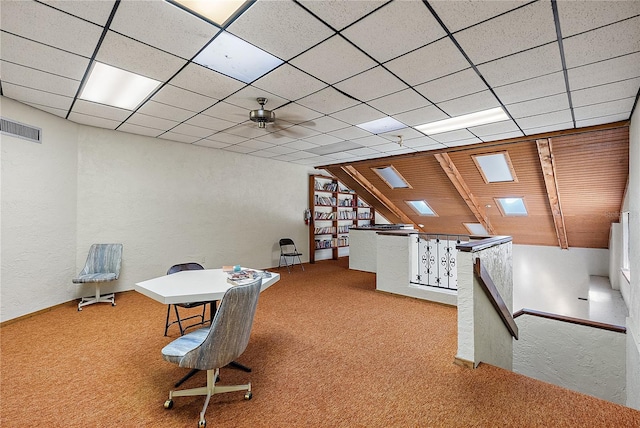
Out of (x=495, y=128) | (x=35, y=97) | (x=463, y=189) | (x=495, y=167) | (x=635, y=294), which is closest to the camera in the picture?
(x=635, y=294)

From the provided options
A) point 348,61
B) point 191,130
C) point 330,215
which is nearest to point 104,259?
point 191,130

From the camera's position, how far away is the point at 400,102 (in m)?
3.46

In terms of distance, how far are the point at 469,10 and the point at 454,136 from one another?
10.3 feet

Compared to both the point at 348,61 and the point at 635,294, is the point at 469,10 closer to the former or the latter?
the point at 348,61

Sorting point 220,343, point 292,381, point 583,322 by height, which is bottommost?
point 583,322

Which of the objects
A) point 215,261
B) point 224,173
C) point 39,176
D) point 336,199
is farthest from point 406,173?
point 39,176

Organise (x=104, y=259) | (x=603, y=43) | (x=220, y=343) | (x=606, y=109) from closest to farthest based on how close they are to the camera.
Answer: (x=220, y=343), (x=603, y=43), (x=606, y=109), (x=104, y=259)

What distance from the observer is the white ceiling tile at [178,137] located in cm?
490

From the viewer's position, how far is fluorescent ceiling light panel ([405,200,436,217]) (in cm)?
801

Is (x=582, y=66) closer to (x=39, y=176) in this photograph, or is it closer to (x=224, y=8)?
(x=224, y=8)

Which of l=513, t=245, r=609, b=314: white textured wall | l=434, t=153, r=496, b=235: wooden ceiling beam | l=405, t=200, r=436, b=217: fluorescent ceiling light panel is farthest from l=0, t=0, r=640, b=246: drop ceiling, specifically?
l=513, t=245, r=609, b=314: white textured wall

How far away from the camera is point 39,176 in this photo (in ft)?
12.6

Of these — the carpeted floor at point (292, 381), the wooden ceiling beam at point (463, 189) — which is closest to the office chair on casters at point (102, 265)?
the carpeted floor at point (292, 381)

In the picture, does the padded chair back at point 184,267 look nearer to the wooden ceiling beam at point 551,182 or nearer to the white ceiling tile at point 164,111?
the white ceiling tile at point 164,111
